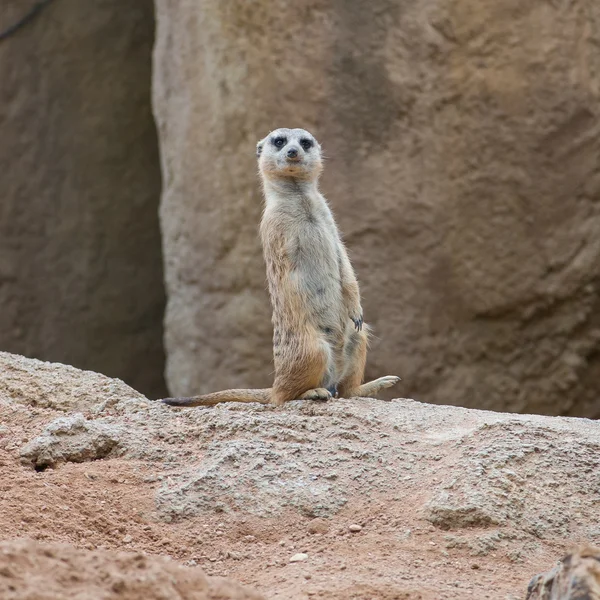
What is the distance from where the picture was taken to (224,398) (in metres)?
3.56

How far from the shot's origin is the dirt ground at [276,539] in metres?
2.19

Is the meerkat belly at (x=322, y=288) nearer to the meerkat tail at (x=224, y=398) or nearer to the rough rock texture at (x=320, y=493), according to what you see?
the meerkat tail at (x=224, y=398)

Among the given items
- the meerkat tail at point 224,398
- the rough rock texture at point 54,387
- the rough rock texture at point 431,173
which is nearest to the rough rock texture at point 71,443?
the rough rock texture at point 54,387

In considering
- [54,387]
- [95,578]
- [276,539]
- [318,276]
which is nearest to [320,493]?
[276,539]

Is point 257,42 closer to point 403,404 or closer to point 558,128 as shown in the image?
point 558,128

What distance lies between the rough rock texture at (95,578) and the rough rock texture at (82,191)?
492 centimetres

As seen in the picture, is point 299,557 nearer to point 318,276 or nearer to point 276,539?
point 276,539

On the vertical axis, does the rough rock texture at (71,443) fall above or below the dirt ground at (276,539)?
above

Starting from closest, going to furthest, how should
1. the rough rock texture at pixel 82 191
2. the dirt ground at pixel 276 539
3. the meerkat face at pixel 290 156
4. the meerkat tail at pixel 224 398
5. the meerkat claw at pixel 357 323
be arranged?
the dirt ground at pixel 276 539, the meerkat tail at pixel 224 398, the meerkat claw at pixel 357 323, the meerkat face at pixel 290 156, the rough rock texture at pixel 82 191

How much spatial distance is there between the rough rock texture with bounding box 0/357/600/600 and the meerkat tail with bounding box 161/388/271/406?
11.4 inches

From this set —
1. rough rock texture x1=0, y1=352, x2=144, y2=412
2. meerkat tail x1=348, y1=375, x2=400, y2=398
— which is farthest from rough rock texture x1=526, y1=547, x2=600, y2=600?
meerkat tail x1=348, y1=375, x2=400, y2=398

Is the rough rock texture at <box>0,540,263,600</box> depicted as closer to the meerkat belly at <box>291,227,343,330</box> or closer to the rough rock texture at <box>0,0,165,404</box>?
the meerkat belly at <box>291,227,343,330</box>

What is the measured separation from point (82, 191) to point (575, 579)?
5443 millimetres

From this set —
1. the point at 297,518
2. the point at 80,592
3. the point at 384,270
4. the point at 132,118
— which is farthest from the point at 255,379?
the point at 80,592
